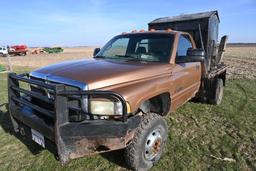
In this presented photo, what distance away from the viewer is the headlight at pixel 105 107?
280 cm

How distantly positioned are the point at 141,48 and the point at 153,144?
1.75 metres

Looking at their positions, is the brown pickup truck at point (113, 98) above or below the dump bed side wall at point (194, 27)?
below

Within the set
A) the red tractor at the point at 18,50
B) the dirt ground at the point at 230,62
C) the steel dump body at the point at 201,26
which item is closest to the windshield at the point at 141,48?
the steel dump body at the point at 201,26

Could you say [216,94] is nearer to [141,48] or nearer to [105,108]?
[141,48]

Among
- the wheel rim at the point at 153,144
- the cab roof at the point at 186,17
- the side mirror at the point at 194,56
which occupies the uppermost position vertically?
the cab roof at the point at 186,17

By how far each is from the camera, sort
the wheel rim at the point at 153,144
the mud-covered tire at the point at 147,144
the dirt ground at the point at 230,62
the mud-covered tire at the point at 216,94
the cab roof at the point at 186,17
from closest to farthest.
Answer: the mud-covered tire at the point at 147,144 < the wheel rim at the point at 153,144 < the mud-covered tire at the point at 216,94 < the cab roof at the point at 186,17 < the dirt ground at the point at 230,62

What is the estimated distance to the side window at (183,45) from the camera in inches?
173

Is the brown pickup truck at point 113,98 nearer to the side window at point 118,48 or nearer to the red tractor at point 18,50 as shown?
the side window at point 118,48

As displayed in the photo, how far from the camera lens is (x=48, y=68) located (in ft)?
11.9

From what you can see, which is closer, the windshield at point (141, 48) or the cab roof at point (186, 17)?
the windshield at point (141, 48)

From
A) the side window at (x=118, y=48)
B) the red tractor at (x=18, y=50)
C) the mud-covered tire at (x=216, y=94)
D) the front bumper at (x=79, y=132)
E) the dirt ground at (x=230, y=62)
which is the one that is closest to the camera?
the front bumper at (x=79, y=132)

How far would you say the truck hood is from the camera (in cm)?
300

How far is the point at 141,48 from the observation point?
4.38 meters

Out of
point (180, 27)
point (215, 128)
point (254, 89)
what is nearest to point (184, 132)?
point (215, 128)
